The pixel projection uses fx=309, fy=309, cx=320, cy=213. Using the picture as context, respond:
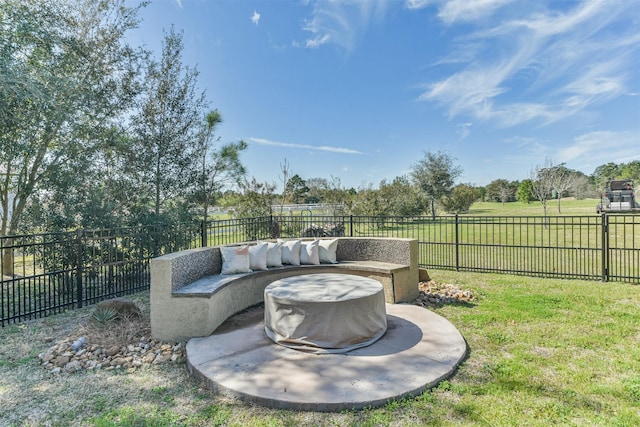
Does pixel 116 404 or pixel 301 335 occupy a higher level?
pixel 301 335

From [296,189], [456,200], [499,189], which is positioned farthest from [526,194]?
[296,189]

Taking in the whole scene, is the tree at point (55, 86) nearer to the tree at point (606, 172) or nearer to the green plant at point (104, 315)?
the green plant at point (104, 315)

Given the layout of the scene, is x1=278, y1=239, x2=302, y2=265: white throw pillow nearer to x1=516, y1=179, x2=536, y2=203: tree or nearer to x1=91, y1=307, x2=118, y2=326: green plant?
x1=91, y1=307, x2=118, y2=326: green plant

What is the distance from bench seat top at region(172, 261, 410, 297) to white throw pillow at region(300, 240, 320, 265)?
118 millimetres

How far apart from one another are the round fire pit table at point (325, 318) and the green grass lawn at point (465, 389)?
33.8 inches

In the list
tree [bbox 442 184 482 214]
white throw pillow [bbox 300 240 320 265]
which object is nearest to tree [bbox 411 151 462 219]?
tree [bbox 442 184 482 214]

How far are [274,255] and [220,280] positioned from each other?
1089 mm

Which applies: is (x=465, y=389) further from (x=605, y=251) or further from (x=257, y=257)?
(x=605, y=251)

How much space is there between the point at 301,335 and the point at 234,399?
2.85ft

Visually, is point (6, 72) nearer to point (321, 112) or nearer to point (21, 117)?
point (21, 117)

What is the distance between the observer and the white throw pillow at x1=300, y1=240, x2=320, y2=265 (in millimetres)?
5176

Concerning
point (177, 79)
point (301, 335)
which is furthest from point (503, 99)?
point (301, 335)

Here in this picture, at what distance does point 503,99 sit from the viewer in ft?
41.3

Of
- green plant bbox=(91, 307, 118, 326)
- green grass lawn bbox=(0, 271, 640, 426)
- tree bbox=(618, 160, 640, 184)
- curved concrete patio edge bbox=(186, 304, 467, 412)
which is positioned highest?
tree bbox=(618, 160, 640, 184)
